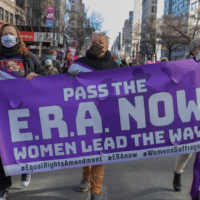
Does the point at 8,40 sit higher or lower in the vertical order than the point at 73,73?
higher

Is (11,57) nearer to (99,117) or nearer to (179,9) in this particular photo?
(99,117)

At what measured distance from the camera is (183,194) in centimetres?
343

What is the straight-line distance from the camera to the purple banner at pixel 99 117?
117 inches

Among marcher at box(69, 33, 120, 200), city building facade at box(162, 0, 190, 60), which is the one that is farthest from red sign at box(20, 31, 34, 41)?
city building facade at box(162, 0, 190, 60)

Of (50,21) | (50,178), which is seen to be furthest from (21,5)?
(50,178)

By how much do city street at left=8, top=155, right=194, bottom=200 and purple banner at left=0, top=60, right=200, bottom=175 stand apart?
→ 1.90ft

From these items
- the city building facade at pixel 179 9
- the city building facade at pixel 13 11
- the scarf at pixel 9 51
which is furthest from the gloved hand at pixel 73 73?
the city building facade at pixel 179 9

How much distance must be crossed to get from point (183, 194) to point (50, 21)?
29686 mm

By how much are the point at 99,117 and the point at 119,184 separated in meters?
1.18

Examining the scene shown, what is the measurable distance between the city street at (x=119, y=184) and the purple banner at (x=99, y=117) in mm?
578

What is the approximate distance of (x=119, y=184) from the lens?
12.2 ft

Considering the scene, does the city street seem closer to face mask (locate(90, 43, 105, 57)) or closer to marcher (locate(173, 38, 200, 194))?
marcher (locate(173, 38, 200, 194))

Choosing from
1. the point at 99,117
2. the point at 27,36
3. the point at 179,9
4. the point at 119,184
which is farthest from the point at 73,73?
the point at 179,9

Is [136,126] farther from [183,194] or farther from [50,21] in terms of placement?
[50,21]
